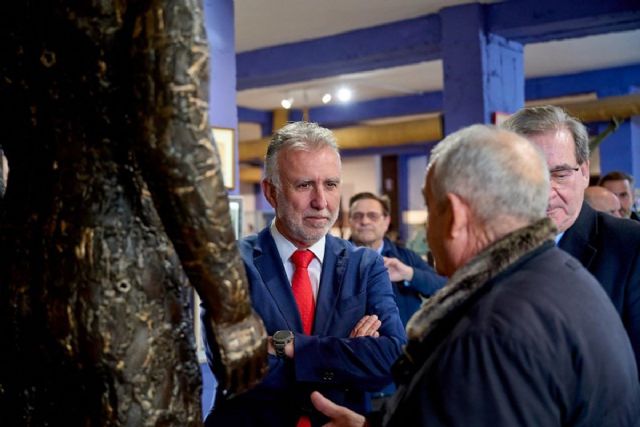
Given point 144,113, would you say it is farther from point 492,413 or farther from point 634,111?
point 634,111

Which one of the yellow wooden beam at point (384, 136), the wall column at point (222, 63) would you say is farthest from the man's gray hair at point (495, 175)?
the yellow wooden beam at point (384, 136)

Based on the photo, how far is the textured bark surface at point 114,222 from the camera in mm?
1328

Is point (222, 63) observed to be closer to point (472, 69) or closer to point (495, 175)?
point (472, 69)

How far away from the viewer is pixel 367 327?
2012 mm

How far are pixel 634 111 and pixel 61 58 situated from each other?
7841mm

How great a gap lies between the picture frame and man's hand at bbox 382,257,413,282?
3.61 feet

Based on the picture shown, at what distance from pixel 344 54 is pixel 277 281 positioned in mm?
4954

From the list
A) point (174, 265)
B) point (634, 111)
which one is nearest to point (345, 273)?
point (174, 265)

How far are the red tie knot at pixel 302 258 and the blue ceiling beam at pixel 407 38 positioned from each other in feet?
14.1

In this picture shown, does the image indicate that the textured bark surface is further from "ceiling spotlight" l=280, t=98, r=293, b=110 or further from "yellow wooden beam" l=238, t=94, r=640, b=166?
"ceiling spotlight" l=280, t=98, r=293, b=110

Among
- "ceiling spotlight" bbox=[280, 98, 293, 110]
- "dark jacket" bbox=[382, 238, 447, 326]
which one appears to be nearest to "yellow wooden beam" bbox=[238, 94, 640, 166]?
"ceiling spotlight" bbox=[280, 98, 293, 110]

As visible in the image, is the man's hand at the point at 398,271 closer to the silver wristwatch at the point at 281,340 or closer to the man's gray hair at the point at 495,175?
the silver wristwatch at the point at 281,340

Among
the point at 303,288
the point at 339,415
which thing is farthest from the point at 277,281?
the point at 339,415

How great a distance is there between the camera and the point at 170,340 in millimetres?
1448
